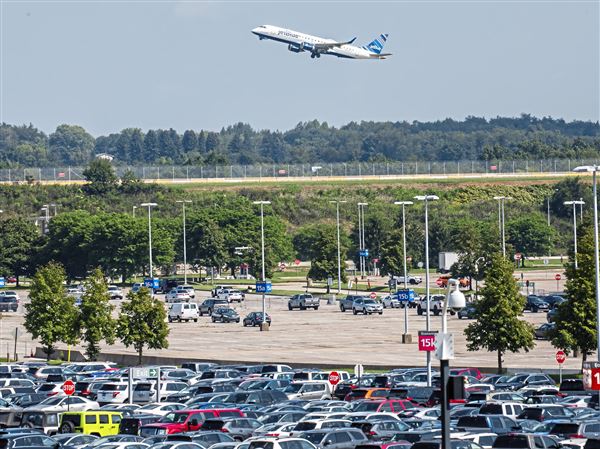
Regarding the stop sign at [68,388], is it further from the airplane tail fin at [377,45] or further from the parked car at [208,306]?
the airplane tail fin at [377,45]

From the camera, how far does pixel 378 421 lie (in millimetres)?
42094

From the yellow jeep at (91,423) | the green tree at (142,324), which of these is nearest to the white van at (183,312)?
the green tree at (142,324)

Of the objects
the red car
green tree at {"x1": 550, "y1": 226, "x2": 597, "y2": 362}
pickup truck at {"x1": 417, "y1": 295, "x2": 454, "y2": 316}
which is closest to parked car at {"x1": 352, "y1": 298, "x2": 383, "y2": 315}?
pickup truck at {"x1": 417, "y1": 295, "x2": 454, "y2": 316}

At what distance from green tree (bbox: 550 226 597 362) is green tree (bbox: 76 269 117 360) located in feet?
77.3

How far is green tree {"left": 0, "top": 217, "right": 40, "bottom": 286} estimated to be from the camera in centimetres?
13950

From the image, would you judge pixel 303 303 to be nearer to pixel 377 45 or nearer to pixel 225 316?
pixel 225 316

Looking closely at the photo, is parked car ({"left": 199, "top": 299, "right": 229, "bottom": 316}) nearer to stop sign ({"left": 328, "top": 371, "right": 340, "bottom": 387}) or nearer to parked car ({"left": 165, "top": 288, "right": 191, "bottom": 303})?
parked car ({"left": 165, "top": 288, "right": 191, "bottom": 303})

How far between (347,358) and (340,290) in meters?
55.8

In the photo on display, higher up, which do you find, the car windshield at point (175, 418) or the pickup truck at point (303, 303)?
the pickup truck at point (303, 303)

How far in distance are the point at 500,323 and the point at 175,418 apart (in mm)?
24929

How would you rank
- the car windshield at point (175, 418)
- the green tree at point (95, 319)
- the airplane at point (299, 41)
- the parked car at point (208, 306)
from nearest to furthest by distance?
the car windshield at point (175, 418)
the green tree at point (95, 319)
the parked car at point (208, 306)
the airplane at point (299, 41)

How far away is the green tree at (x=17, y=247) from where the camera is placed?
458ft

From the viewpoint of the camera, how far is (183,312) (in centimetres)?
10175

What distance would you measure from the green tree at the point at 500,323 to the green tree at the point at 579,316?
64.5 inches
